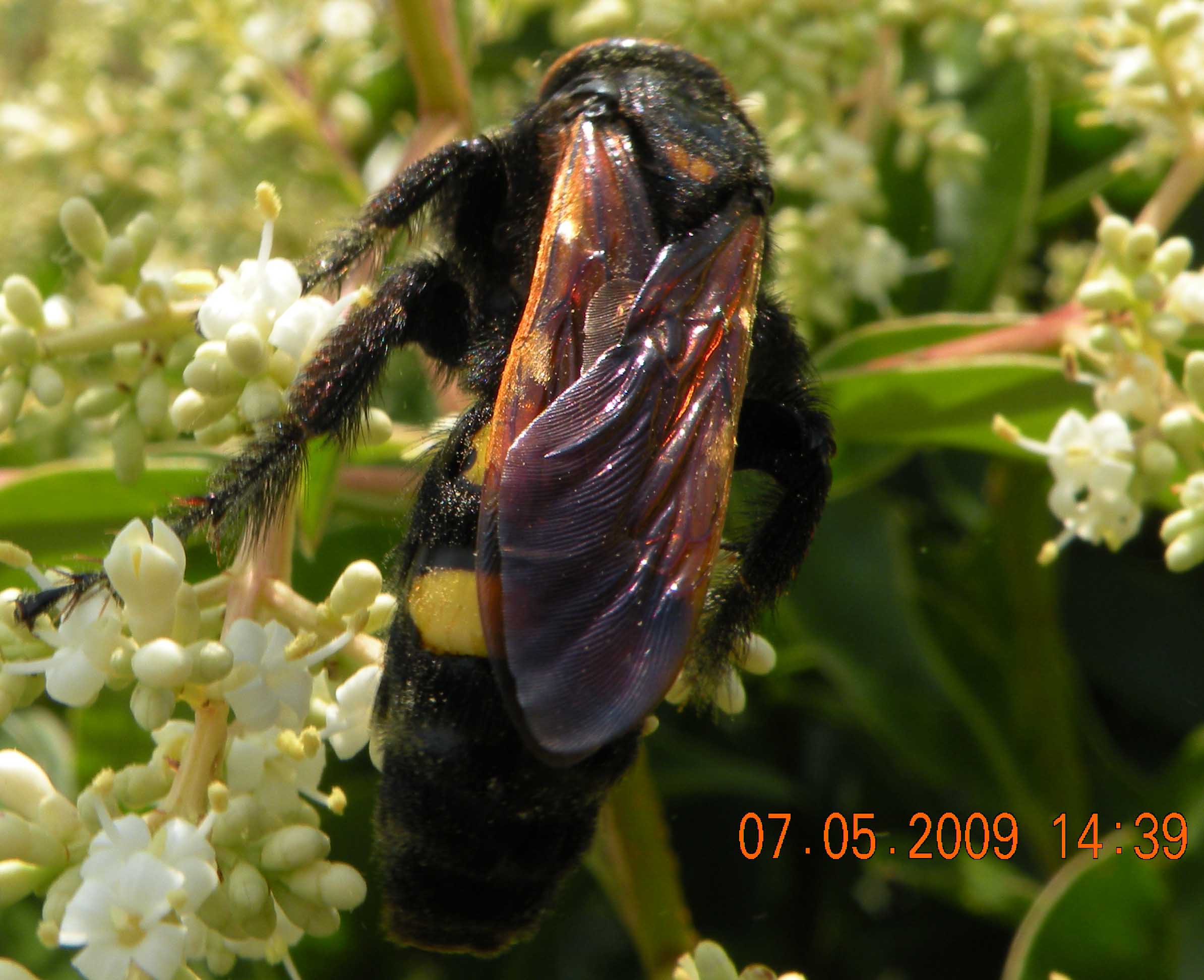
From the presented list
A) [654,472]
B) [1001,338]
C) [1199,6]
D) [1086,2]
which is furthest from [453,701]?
[1086,2]

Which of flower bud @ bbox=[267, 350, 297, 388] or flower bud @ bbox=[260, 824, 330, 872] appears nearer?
flower bud @ bbox=[260, 824, 330, 872]

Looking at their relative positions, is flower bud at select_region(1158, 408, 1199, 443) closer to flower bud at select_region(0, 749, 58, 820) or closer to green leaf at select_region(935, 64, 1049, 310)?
green leaf at select_region(935, 64, 1049, 310)

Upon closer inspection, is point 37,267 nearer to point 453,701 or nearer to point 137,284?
point 137,284

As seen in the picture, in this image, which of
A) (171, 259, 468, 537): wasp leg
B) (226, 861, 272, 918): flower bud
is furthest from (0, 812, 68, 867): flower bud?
(171, 259, 468, 537): wasp leg

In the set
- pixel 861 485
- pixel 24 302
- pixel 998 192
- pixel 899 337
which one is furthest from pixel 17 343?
pixel 998 192

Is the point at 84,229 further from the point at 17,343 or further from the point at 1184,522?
the point at 1184,522
